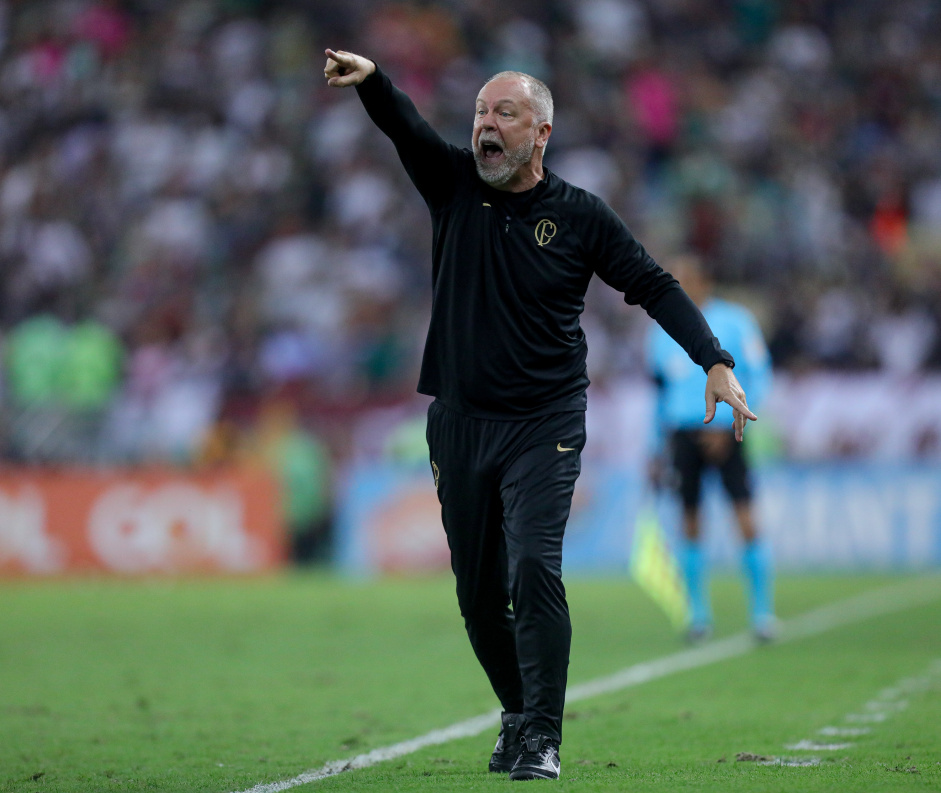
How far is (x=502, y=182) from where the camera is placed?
487 cm

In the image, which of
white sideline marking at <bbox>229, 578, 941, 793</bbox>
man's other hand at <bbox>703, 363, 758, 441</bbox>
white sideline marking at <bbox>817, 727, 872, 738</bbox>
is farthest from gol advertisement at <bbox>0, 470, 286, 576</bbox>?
man's other hand at <bbox>703, 363, 758, 441</bbox>

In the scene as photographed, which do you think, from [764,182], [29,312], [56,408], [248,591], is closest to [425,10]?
[764,182]

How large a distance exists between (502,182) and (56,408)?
13088 millimetres

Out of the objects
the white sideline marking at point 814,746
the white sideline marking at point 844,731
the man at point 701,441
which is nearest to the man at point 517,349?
the white sideline marking at point 814,746

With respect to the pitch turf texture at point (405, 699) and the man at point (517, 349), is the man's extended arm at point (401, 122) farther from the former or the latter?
the pitch turf texture at point (405, 699)

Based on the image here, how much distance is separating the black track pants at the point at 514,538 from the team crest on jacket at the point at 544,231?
561 mm

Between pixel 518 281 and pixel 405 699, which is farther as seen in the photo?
pixel 405 699

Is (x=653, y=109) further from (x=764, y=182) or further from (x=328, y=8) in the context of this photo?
(x=328, y=8)

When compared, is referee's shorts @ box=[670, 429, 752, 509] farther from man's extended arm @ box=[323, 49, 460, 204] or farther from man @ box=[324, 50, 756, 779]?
man's extended arm @ box=[323, 49, 460, 204]

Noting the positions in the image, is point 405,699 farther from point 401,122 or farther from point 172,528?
point 172,528

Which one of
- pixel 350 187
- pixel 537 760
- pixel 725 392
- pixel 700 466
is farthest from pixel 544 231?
pixel 350 187

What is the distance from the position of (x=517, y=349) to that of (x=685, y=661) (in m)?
4.43

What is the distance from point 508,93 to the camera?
4.80 metres

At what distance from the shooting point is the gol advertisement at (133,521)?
16.3 meters
